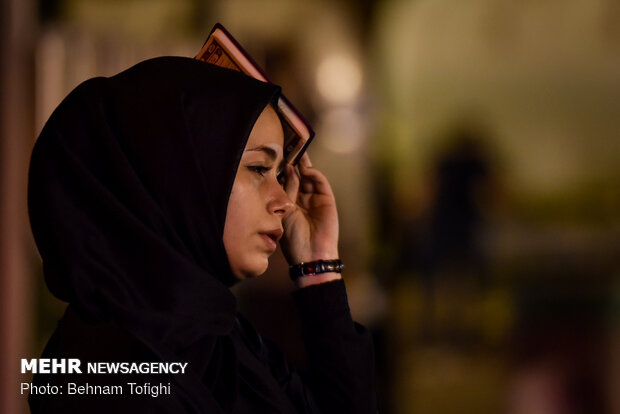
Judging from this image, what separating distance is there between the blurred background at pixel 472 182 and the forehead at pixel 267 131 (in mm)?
1807

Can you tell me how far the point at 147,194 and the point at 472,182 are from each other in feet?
7.29

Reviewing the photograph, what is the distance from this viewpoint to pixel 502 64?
2838mm

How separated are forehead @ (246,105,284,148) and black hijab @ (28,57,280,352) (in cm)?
3

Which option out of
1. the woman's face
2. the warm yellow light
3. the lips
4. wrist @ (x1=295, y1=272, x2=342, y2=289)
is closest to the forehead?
the woman's face

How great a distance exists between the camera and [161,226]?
0.75 meters

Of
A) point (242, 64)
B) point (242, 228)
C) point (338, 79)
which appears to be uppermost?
point (338, 79)

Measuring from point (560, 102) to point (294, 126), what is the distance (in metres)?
2.21

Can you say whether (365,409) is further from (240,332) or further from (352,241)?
(352,241)

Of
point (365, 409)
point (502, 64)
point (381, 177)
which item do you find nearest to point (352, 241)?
point (381, 177)

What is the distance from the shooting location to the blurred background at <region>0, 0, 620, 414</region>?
108 inches

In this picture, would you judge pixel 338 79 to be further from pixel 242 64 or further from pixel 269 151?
pixel 269 151

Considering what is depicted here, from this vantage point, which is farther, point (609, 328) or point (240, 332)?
point (609, 328)

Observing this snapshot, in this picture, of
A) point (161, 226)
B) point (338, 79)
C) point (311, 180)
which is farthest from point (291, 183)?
point (338, 79)

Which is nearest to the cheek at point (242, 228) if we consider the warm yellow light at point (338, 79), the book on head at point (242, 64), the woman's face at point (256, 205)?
the woman's face at point (256, 205)
